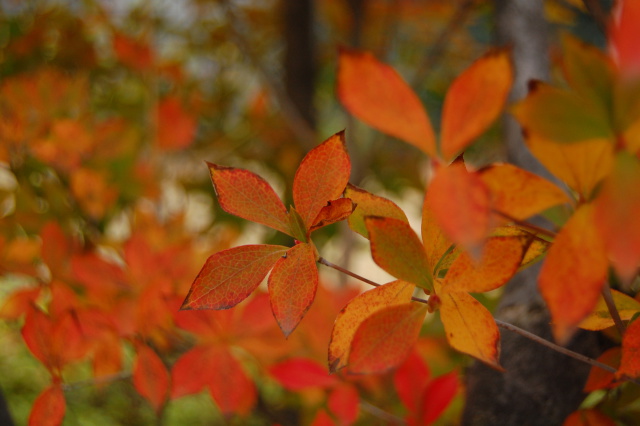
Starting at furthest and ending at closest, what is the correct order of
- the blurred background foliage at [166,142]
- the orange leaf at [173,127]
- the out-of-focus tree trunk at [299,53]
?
the out-of-focus tree trunk at [299,53] → the orange leaf at [173,127] → the blurred background foliage at [166,142]

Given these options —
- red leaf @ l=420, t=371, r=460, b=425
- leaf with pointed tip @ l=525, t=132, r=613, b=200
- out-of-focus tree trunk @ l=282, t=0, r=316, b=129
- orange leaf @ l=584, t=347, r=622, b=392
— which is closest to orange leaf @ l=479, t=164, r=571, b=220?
leaf with pointed tip @ l=525, t=132, r=613, b=200

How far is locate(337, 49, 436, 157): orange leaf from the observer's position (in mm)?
233

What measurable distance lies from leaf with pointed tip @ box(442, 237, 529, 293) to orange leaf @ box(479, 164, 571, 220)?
0.8 inches

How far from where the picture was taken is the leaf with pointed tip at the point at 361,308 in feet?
0.75

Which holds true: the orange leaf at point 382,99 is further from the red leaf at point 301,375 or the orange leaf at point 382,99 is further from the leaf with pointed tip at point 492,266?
the red leaf at point 301,375

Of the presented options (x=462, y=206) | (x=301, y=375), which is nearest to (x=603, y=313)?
(x=462, y=206)

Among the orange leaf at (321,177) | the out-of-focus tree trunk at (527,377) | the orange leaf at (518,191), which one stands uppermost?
the orange leaf at (518,191)

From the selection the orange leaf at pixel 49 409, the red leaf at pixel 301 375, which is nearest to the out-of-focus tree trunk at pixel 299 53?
the red leaf at pixel 301 375

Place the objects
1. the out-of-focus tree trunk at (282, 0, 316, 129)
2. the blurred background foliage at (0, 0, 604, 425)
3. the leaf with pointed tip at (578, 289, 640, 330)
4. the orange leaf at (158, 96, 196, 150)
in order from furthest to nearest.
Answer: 1. the out-of-focus tree trunk at (282, 0, 316, 129)
2. the orange leaf at (158, 96, 196, 150)
3. the blurred background foliage at (0, 0, 604, 425)
4. the leaf with pointed tip at (578, 289, 640, 330)

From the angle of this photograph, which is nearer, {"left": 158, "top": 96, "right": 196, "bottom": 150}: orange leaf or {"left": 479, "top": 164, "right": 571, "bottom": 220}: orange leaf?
{"left": 479, "top": 164, "right": 571, "bottom": 220}: orange leaf

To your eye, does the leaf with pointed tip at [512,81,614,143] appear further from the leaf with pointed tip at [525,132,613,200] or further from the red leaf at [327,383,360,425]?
the red leaf at [327,383,360,425]

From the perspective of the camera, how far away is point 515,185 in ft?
0.60

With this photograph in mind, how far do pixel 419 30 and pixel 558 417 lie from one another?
145cm

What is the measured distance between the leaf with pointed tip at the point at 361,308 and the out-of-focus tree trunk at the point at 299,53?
45.3 inches
